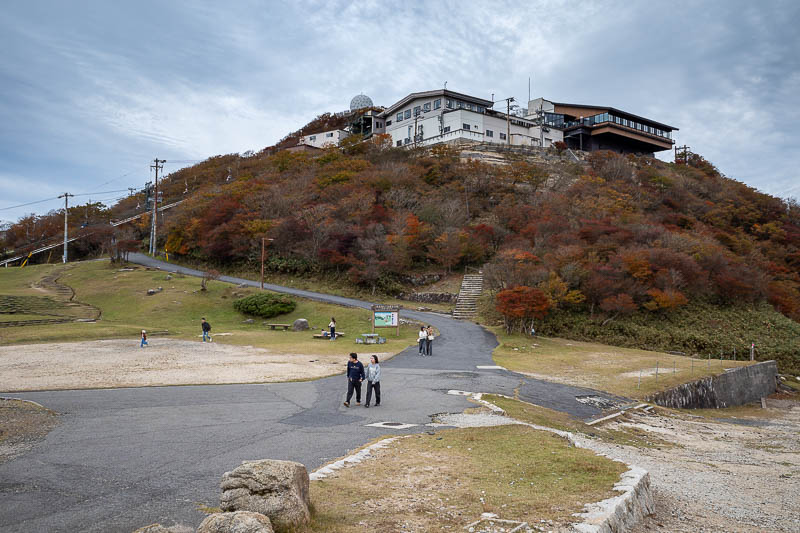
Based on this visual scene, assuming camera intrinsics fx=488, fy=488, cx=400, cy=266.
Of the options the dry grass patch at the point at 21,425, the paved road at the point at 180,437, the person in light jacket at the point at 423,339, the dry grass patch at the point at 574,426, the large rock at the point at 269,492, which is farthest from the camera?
the person in light jacket at the point at 423,339

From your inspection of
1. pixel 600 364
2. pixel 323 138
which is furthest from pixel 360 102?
pixel 600 364

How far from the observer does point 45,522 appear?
18.3 ft

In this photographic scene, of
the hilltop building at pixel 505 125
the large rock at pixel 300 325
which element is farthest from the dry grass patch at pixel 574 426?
the hilltop building at pixel 505 125

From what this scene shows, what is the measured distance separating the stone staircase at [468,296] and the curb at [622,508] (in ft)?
91.8

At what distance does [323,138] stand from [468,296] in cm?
5812

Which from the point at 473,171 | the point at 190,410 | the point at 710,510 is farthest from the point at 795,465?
the point at 473,171

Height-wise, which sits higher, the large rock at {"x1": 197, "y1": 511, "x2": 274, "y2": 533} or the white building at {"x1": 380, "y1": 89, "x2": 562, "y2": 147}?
the white building at {"x1": 380, "y1": 89, "x2": 562, "y2": 147}

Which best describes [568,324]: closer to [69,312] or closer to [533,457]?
[533,457]

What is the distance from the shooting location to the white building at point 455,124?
67.1m

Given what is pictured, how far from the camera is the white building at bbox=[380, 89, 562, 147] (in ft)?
220

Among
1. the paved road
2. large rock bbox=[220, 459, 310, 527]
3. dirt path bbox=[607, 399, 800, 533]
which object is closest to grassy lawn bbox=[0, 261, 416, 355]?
the paved road

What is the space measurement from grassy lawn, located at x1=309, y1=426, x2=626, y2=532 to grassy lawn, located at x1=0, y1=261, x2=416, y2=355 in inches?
581

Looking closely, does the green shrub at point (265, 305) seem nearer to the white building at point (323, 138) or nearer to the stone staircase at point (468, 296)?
the stone staircase at point (468, 296)

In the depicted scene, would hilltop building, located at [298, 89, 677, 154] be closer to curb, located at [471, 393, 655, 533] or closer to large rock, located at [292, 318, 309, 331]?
large rock, located at [292, 318, 309, 331]
